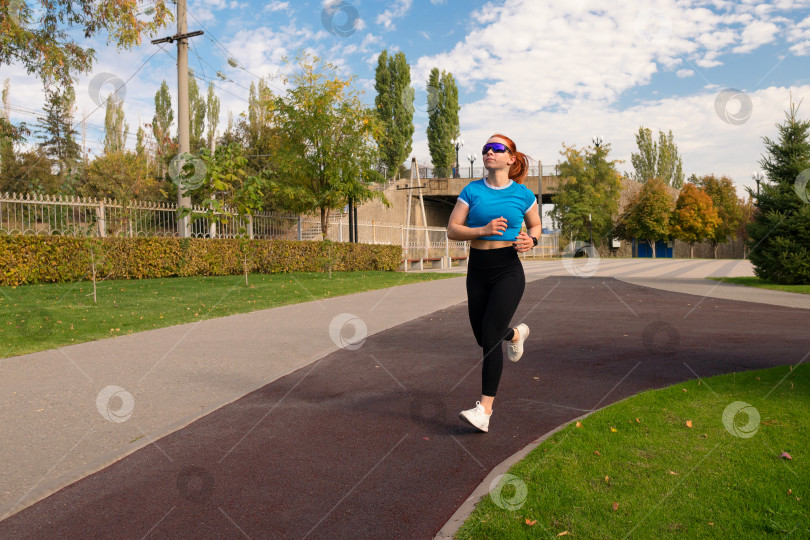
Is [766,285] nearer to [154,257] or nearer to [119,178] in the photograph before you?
[154,257]

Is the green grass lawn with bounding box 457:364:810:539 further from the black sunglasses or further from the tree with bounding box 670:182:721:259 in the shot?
the tree with bounding box 670:182:721:259

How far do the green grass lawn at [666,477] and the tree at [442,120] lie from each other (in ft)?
158

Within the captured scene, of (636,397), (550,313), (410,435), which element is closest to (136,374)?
(410,435)

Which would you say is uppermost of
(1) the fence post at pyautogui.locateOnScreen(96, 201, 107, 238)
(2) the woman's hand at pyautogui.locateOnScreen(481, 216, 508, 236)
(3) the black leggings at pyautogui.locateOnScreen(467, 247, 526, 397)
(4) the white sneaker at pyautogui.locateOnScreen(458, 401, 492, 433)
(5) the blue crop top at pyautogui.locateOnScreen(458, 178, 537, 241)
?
(1) the fence post at pyautogui.locateOnScreen(96, 201, 107, 238)

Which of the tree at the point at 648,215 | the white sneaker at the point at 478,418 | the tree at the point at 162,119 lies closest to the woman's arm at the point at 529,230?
the white sneaker at the point at 478,418

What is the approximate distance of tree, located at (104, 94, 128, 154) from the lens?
44969 mm

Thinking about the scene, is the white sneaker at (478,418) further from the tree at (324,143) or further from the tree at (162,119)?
the tree at (162,119)

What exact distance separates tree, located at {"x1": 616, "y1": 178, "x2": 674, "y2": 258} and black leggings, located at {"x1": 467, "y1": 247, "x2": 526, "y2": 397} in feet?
187

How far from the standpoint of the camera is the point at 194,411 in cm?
466

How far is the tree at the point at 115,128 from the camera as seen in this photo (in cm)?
A: 4497

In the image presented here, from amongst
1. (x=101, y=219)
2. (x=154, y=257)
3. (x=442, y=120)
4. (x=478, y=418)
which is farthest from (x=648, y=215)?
(x=478, y=418)

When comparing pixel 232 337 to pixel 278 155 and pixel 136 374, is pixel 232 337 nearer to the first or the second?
pixel 136 374

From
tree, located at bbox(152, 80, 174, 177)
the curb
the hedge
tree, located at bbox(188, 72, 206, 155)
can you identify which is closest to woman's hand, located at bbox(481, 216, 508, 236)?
the curb

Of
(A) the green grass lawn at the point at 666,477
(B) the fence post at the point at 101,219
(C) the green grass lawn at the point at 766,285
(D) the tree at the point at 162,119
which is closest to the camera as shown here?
(A) the green grass lawn at the point at 666,477
